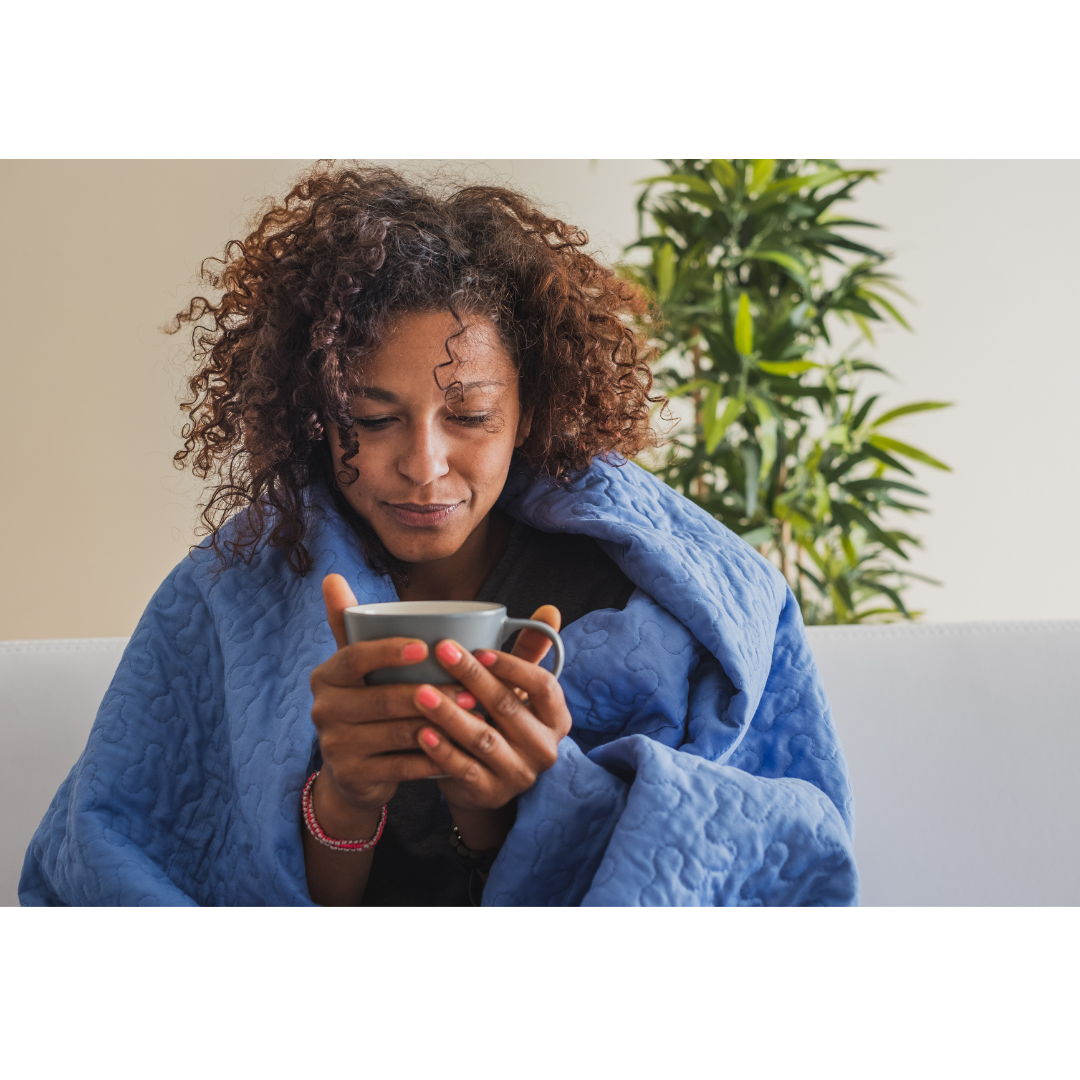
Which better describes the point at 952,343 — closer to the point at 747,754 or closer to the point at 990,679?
the point at 990,679

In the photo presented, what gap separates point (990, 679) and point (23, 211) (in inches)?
94.7

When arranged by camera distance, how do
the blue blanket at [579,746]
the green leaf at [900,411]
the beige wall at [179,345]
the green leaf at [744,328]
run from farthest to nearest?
the beige wall at [179,345]
the green leaf at [900,411]
the green leaf at [744,328]
the blue blanket at [579,746]

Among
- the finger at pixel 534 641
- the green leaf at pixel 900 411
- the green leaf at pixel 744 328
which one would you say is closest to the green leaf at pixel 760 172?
the green leaf at pixel 744 328

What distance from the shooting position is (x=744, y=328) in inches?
76.3

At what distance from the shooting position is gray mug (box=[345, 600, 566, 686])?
21.5 inches

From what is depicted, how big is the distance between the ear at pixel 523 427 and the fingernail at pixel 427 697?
451 mm

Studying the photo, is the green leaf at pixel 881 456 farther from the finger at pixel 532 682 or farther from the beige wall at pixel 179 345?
the finger at pixel 532 682

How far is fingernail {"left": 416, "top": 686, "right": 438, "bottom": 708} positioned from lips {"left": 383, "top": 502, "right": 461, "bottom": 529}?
279 mm

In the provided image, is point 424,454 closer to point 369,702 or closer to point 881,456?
point 369,702

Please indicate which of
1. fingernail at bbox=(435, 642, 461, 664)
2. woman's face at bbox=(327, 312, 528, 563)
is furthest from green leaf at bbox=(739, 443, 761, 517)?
fingernail at bbox=(435, 642, 461, 664)

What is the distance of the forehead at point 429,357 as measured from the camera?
0.78 m

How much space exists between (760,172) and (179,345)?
1455 mm
